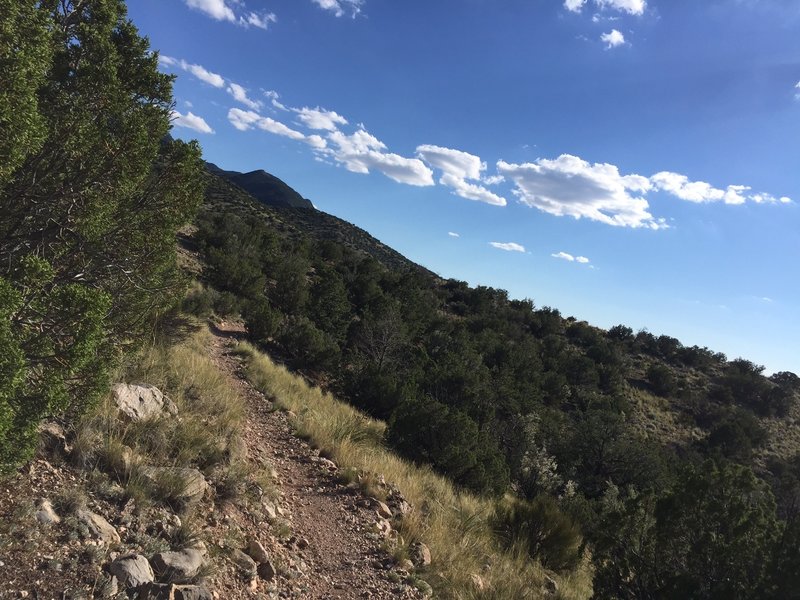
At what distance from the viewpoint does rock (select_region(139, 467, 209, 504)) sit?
14.8ft

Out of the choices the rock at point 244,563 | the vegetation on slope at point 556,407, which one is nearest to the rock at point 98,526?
the rock at point 244,563

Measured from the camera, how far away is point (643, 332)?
183ft

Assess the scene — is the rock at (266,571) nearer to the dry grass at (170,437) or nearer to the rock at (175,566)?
the rock at (175,566)

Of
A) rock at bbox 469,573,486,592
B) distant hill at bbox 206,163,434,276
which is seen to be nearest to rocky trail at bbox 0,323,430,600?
rock at bbox 469,573,486,592

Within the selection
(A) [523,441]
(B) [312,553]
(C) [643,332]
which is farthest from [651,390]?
(B) [312,553]

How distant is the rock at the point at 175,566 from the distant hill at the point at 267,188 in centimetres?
10840

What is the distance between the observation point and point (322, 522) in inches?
232

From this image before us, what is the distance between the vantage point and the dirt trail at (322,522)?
4.81 metres

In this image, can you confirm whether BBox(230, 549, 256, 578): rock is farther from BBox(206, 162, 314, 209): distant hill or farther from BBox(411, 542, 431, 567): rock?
BBox(206, 162, 314, 209): distant hill

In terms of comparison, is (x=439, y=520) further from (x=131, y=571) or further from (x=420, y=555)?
(x=131, y=571)

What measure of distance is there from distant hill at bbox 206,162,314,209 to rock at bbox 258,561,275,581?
108m

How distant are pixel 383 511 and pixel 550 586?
2482mm

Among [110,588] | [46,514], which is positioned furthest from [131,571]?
[46,514]

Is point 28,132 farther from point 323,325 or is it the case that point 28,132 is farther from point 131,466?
point 323,325
